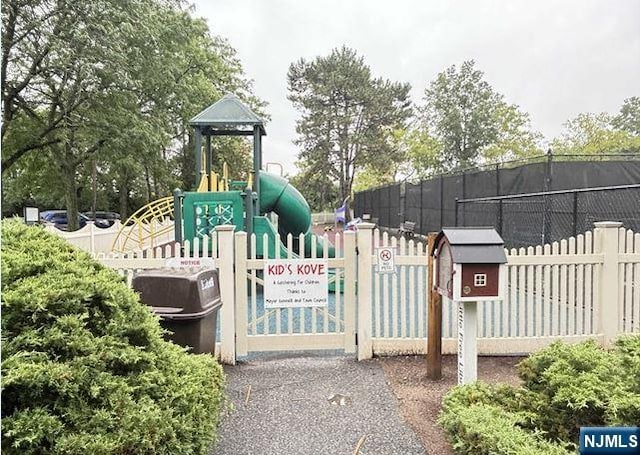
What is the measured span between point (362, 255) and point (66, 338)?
3022 millimetres

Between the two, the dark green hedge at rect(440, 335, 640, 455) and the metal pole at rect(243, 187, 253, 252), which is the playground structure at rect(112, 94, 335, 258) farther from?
the dark green hedge at rect(440, 335, 640, 455)

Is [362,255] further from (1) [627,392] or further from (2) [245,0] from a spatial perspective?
(2) [245,0]

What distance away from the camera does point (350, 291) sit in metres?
4.48

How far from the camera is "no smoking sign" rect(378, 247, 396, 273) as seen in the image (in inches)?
173

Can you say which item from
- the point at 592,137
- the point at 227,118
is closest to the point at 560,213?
the point at 227,118

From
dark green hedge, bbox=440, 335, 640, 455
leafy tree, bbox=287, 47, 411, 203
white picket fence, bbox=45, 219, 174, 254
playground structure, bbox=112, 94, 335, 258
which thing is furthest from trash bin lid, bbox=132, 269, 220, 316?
leafy tree, bbox=287, 47, 411, 203

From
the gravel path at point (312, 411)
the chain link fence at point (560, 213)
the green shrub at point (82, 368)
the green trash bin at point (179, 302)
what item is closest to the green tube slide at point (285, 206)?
the chain link fence at point (560, 213)

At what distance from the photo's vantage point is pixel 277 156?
46.1m

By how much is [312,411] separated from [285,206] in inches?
286

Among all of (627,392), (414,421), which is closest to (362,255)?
(414,421)

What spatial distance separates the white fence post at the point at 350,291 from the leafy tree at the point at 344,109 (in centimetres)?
3335

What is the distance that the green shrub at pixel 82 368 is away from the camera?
5.15 ft

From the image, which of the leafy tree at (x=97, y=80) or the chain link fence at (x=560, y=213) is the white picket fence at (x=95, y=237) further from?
the chain link fence at (x=560, y=213)

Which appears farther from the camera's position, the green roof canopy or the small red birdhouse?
the green roof canopy
